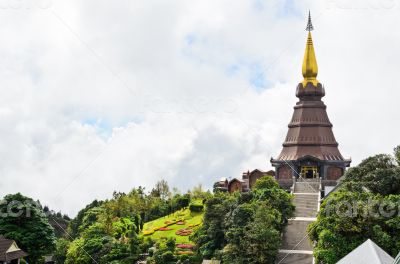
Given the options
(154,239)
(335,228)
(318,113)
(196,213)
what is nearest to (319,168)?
(318,113)

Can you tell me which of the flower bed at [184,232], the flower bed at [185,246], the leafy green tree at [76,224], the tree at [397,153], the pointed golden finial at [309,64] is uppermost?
the pointed golden finial at [309,64]

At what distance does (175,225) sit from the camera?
187ft

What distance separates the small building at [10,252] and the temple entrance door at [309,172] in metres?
30.7

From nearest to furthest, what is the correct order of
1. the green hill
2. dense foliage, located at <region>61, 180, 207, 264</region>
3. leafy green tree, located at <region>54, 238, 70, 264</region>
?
dense foliage, located at <region>61, 180, 207, 264</region>
leafy green tree, located at <region>54, 238, 70, 264</region>
the green hill

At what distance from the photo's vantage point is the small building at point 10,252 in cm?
3569

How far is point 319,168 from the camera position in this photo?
60.0 m

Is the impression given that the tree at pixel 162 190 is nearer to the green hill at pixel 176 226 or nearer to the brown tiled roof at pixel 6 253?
the green hill at pixel 176 226

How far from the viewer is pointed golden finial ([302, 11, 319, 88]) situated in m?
65.8

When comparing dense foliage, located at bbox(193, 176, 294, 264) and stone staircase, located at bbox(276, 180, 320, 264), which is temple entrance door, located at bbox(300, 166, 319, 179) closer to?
stone staircase, located at bbox(276, 180, 320, 264)

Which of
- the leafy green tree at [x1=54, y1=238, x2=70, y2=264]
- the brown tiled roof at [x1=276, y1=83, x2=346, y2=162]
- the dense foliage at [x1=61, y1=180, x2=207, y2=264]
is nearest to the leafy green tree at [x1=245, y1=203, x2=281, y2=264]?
the dense foliage at [x1=61, y1=180, x2=207, y2=264]

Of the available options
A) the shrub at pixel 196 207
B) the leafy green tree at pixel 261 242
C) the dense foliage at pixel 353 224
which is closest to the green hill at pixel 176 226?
the shrub at pixel 196 207

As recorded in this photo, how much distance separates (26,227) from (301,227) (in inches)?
795

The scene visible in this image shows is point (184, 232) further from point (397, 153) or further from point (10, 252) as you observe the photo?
point (397, 153)

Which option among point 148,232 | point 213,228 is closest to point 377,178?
point 213,228
